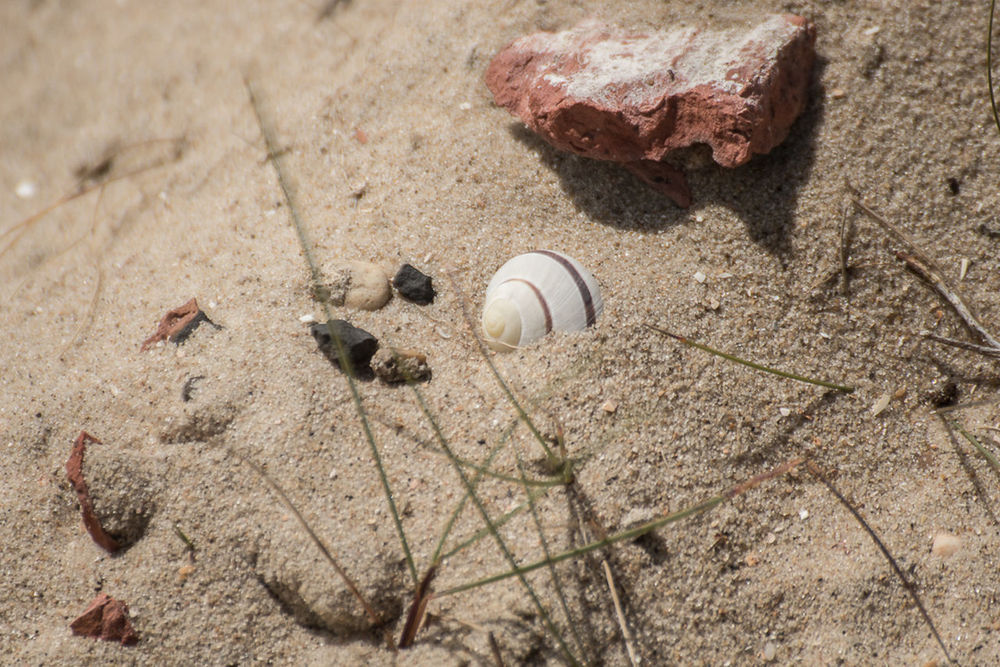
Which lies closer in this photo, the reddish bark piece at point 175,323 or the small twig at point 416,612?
the small twig at point 416,612

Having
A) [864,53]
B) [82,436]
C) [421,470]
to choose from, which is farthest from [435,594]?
[864,53]

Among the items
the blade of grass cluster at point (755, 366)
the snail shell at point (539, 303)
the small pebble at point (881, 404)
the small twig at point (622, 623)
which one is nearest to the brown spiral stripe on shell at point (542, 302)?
the snail shell at point (539, 303)

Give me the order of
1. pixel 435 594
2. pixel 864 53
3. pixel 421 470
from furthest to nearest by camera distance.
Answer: pixel 864 53
pixel 421 470
pixel 435 594

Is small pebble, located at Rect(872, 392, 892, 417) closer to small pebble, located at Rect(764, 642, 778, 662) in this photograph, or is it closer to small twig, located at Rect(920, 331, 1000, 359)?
small twig, located at Rect(920, 331, 1000, 359)

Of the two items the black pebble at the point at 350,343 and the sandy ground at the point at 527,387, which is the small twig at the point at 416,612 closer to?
the sandy ground at the point at 527,387

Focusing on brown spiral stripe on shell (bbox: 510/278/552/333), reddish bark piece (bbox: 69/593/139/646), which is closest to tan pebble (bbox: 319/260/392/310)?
brown spiral stripe on shell (bbox: 510/278/552/333)

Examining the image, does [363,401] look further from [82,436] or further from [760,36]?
[760,36]
